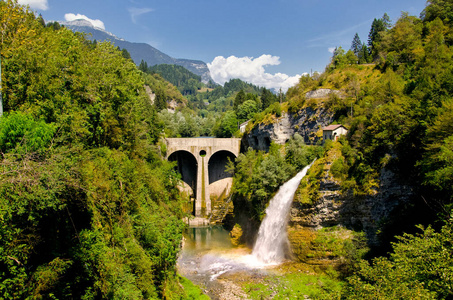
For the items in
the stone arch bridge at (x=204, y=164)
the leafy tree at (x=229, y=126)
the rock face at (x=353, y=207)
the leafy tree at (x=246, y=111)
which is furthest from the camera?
the leafy tree at (x=246, y=111)

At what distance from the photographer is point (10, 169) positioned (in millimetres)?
7555

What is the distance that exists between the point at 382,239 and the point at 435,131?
27.8 feet

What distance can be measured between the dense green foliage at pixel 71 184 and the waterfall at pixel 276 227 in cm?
1120

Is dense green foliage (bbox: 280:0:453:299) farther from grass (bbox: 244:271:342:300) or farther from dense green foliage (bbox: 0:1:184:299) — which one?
dense green foliage (bbox: 0:1:184:299)

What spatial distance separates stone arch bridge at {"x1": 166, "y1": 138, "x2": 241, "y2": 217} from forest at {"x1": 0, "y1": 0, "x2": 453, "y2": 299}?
14.5 metres

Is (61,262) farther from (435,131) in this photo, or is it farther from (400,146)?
(400,146)

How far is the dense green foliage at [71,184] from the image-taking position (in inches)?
304

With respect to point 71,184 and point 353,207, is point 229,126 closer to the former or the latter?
point 353,207

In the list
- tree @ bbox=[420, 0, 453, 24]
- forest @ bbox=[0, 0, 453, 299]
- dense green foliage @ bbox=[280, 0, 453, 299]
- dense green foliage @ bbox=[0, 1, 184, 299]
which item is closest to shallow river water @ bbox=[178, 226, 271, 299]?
forest @ bbox=[0, 0, 453, 299]

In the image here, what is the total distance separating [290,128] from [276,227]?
57.0ft

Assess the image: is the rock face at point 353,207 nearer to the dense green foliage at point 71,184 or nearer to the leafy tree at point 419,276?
the leafy tree at point 419,276

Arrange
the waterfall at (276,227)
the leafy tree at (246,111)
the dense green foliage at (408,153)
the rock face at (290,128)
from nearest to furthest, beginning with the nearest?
the dense green foliage at (408,153) → the waterfall at (276,227) → the rock face at (290,128) → the leafy tree at (246,111)

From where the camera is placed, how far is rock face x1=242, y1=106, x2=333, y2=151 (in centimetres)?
3659

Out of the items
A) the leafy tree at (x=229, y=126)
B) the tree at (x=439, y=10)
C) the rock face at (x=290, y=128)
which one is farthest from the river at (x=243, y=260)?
the leafy tree at (x=229, y=126)
